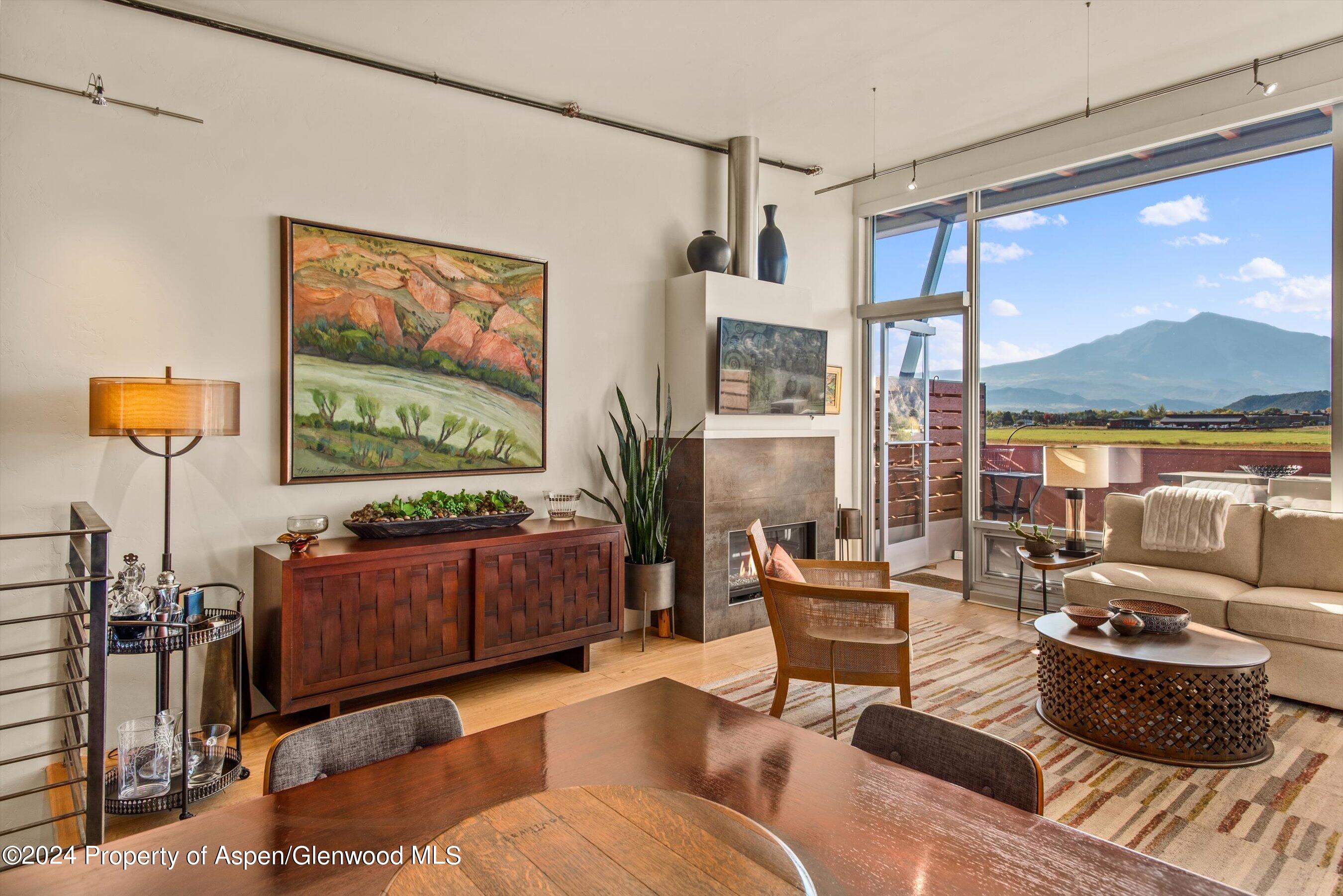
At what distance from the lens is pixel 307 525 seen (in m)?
3.28

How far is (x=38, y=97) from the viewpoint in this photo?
2.92 metres

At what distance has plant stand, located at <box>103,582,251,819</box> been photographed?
7.95 feet

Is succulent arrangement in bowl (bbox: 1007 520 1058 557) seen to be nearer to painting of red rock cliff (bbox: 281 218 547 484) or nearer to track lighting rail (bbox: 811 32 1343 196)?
track lighting rail (bbox: 811 32 1343 196)

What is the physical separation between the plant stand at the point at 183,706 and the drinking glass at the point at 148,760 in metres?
0.03

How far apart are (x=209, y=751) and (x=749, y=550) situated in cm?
288

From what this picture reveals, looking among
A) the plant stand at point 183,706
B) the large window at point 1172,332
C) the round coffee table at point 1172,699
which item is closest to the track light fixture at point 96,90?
the plant stand at point 183,706

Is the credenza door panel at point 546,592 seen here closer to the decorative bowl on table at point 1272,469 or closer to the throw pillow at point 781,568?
the throw pillow at point 781,568

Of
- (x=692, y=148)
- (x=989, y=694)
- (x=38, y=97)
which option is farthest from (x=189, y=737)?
(x=692, y=148)

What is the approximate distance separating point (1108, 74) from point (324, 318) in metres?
4.50

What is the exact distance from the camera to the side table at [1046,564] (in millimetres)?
4445

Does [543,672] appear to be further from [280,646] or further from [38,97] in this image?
[38,97]

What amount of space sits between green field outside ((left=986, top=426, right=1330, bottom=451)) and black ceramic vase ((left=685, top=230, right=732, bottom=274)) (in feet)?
7.81

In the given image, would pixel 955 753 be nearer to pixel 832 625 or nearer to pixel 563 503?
pixel 832 625

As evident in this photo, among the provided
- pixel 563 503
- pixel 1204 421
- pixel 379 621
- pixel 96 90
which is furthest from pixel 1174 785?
pixel 96 90
